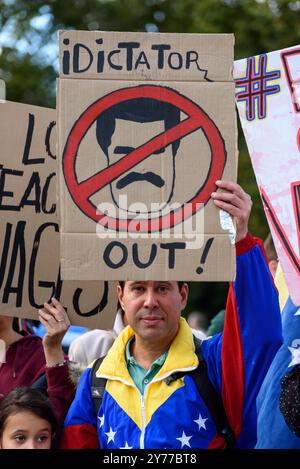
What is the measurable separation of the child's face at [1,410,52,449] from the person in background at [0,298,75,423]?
3.1 inches

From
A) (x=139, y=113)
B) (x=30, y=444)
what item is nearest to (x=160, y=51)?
(x=139, y=113)

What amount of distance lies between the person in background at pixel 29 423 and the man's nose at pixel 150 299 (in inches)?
23.3

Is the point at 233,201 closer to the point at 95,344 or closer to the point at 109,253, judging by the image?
the point at 109,253

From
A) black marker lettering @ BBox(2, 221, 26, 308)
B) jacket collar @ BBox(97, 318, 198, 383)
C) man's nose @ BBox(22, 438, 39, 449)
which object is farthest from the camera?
black marker lettering @ BBox(2, 221, 26, 308)

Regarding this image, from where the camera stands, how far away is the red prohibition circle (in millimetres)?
3197

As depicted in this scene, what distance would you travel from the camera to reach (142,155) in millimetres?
3242

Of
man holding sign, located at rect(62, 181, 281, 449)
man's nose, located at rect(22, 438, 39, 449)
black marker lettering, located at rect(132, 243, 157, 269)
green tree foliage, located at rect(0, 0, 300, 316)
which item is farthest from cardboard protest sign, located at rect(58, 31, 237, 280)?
green tree foliage, located at rect(0, 0, 300, 316)

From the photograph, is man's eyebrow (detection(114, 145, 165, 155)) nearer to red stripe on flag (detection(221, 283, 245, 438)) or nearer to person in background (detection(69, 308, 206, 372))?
red stripe on flag (detection(221, 283, 245, 438))

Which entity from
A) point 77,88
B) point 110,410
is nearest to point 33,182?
point 77,88

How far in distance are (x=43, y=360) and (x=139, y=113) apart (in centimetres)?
139

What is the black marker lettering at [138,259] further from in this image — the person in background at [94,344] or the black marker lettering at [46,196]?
the person in background at [94,344]

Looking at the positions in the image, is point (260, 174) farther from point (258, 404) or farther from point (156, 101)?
point (258, 404)

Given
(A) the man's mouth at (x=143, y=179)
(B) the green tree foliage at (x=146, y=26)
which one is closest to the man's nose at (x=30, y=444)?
(A) the man's mouth at (x=143, y=179)

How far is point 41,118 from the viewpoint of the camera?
13.3ft
